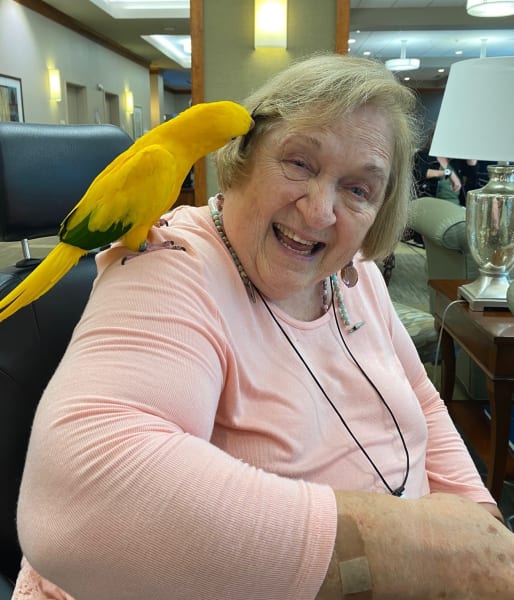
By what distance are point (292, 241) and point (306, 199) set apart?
70 mm

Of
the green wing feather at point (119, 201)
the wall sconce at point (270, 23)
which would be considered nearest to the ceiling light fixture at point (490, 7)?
the wall sconce at point (270, 23)

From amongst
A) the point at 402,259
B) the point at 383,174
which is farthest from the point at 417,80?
the point at 383,174

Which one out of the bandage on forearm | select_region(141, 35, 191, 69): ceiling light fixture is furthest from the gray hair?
select_region(141, 35, 191, 69): ceiling light fixture

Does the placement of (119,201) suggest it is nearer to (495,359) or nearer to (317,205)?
(317,205)

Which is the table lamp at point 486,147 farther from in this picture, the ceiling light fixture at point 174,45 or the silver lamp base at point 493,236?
the ceiling light fixture at point 174,45

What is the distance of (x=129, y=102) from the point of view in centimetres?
1034

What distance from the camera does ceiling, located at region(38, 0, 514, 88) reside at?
23.0 ft

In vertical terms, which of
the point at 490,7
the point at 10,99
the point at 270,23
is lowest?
the point at 10,99

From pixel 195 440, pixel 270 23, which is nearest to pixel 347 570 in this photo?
pixel 195 440

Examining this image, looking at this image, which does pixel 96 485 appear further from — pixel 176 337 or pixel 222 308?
pixel 222 308

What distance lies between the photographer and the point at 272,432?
0.72m

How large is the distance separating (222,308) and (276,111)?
1.01 ft

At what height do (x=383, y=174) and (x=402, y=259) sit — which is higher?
(x=383, y=174)

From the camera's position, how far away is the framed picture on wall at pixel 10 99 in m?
5.85
